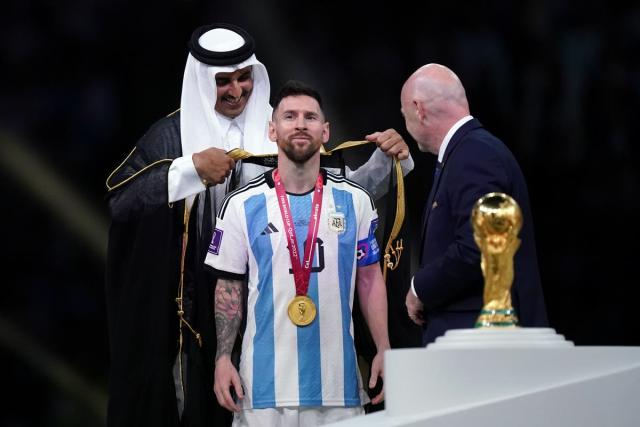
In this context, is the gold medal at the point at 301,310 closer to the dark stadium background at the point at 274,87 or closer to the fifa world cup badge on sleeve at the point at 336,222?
the fifa world cup badge on sleeve at the point at 336,222

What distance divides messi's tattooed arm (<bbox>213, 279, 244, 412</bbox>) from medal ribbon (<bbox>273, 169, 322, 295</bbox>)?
168 mm

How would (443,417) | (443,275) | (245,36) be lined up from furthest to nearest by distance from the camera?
(245,36)
(443,275)
(443,417)

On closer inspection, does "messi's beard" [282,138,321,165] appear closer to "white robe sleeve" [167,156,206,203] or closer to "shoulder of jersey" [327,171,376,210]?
"shoulder of jersey" [327,171,376,210]

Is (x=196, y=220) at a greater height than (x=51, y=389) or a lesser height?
greater

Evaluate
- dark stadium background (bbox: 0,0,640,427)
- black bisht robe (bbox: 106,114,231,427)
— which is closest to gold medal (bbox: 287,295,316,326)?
black bisht robe (bbox: 106,114,231,427)

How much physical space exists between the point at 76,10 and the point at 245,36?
963mm

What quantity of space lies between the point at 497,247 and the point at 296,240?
46.3 inches

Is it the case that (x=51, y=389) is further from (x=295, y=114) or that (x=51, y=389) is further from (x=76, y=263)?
(x=295, y=114)

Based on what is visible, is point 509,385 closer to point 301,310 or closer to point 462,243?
point 462,243

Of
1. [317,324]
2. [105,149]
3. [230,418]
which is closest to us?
[317,324]

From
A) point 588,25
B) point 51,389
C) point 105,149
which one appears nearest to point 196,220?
point 105,149

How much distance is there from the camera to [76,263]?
4430mm

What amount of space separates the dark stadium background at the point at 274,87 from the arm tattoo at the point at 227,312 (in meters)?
1.51

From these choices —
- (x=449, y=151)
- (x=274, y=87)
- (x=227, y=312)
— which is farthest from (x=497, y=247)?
(x=274, y=87)
